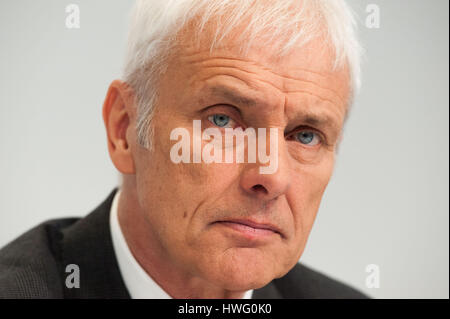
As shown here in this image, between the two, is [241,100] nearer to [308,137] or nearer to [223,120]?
[223,120]

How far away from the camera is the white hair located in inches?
52.6

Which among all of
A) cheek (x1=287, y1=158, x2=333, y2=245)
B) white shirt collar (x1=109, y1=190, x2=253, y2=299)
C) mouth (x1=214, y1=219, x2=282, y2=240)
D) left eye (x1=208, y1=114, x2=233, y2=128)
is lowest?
white shirt collar (x1=109, y1=190, x2=253, y2=299)

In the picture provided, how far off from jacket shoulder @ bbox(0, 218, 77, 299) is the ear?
1.10ft

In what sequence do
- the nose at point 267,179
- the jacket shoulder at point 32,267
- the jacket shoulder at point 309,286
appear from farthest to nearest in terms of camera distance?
the jacket shoulder at point 309,286, the jacket shoulder at point 32,267, the nose at point 267,179

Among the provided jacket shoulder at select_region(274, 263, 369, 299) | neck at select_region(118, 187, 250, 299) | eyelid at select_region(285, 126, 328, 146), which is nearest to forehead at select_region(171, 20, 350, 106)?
eyelid at select_region(285, 126, 328, 146)

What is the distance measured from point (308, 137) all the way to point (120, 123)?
0.55 m

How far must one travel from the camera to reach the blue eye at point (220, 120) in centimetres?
137

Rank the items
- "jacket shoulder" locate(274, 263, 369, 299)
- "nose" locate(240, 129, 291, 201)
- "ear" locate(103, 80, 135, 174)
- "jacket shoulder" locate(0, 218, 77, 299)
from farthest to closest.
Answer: "jacket shoulder" locate(274, 263, 369, 299)
"ear" locate(103, 80, 135, 174)
"jacket shoulder" locate(0, 218, 77, 299)
"nose" locate(240, 129, 291, 201)

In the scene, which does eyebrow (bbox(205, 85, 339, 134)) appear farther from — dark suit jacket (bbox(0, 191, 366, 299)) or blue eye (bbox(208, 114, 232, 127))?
dark suit jacket (bbox(0, 191, 366, 299))

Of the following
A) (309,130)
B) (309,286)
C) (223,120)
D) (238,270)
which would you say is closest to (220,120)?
(223,120)

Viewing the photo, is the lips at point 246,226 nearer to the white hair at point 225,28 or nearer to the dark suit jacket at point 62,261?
the white hair at point 225,28

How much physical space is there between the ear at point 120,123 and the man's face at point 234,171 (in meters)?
0.11

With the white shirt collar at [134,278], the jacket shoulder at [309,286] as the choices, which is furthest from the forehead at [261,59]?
the jacket shoulder at [309,286]

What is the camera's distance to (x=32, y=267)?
147 centimetres
